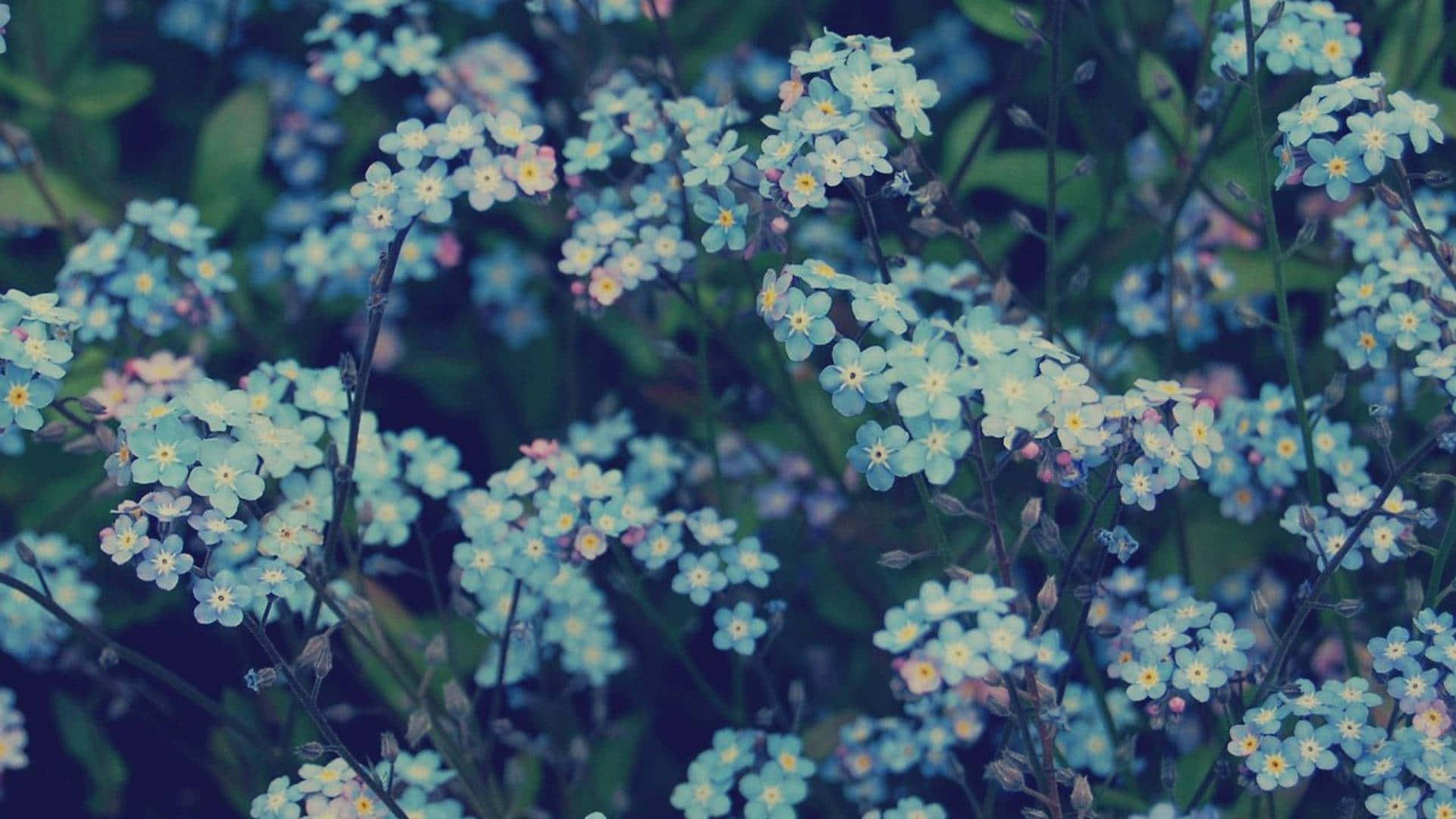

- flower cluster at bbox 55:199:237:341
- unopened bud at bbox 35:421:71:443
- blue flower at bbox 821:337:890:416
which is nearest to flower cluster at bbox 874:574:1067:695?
blue flower at bbox 821:337:890:416

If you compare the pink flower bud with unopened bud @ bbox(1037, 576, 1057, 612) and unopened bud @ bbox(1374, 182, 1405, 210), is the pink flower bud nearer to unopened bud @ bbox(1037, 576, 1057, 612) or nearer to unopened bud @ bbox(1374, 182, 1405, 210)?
unopened bud @ bbox(1037, 576, 1057, 612)

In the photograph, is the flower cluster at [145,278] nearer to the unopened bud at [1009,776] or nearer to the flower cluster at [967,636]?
the flower cluster at [967,636]

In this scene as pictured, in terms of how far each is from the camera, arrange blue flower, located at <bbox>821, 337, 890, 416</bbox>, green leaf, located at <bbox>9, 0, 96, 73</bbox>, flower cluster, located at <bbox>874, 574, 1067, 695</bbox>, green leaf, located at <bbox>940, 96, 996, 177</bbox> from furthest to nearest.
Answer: green leaf, located at <bbox>9, 0, 96, 73</bbox> → green leaf, located at <bbox>940, 96, 996, 177</bbox> → blue flower, located at <bbox>821, 337, 890, 416</bbox> → flower cluster, located at <bbox>874, 574, 1067, 695</bbox>

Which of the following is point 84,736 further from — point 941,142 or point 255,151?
point 941,142

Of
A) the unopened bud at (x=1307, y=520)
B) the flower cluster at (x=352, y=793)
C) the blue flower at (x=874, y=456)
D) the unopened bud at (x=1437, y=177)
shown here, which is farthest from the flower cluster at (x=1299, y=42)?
the flower cluster at (x=352, y=793)

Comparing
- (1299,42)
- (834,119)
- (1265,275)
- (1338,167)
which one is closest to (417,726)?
(834,119)
